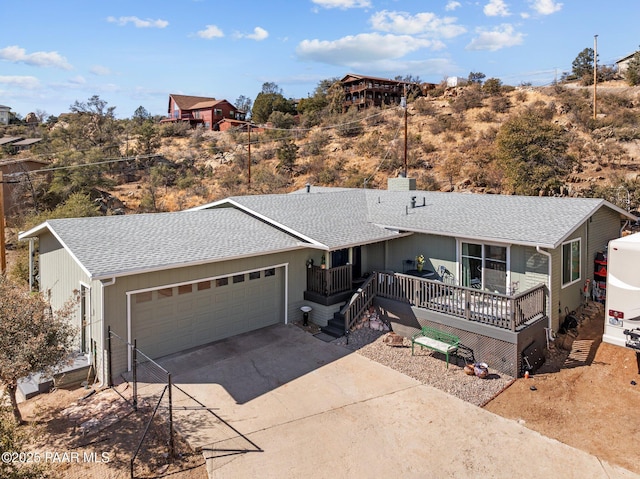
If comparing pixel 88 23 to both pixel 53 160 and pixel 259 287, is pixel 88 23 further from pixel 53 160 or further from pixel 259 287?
pixel 53 160

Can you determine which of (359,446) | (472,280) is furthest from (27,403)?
(472,280)

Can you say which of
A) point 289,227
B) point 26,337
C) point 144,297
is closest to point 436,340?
point 289,227

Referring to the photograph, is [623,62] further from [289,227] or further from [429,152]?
[289,227]

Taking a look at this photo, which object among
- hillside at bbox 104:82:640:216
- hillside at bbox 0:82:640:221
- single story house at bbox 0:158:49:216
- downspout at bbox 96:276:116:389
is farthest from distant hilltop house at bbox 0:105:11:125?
downspout at bbox 96:276:116:389

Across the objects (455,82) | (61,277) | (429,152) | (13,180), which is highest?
(455,82)

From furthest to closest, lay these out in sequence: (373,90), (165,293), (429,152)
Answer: (373,90) → (429,152) → (165,293)

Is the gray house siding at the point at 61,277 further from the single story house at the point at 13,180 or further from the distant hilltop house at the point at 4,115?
the distant hilltop house at the point at 4,115
